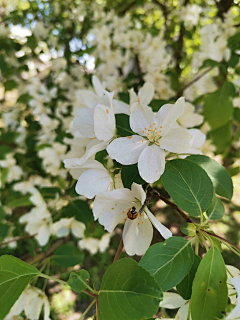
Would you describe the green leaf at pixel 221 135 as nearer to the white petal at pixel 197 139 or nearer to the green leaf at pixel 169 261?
the white petal at pixel 197 139

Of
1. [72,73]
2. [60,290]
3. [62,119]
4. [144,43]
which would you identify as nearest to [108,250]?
[60,290]

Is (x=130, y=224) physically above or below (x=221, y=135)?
above

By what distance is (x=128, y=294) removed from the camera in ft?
1.37

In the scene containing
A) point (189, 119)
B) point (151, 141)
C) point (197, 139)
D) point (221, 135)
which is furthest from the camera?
point (221, 135)

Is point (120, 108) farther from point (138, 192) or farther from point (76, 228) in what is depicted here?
point (76, 228)

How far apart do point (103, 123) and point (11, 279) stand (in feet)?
1.18

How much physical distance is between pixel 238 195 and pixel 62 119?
267 cm

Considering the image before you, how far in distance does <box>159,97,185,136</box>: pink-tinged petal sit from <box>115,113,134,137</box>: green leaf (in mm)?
96

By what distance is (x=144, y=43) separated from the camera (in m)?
1.44

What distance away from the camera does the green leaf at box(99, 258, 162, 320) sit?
15.7 inches

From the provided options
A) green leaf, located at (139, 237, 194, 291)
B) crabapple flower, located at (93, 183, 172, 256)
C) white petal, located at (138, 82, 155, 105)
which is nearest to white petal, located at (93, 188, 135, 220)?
crabapple flower, located at (93, 183, 172, 256)

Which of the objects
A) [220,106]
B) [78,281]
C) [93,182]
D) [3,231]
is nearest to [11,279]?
[78,281]

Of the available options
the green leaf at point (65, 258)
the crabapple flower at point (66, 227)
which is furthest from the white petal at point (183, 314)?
the crabapple flower at point (66, 227)

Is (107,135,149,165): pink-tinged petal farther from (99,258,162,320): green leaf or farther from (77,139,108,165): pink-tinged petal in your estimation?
(99,258,162,320): green leaf
